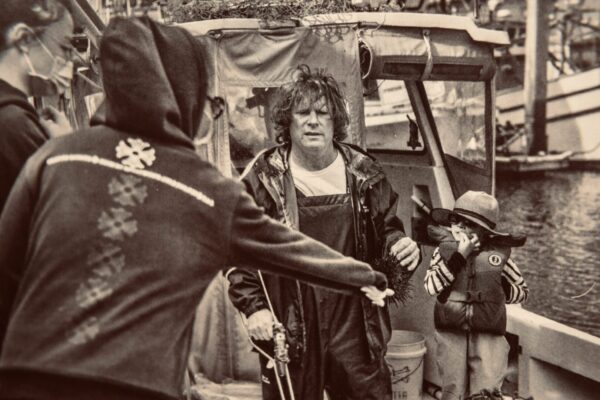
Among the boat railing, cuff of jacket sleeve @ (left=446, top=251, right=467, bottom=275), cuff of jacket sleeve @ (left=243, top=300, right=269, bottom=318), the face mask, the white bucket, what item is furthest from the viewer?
the white bucket

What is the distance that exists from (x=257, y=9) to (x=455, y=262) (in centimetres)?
166

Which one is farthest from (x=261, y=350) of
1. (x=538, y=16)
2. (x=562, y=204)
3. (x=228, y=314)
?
(x=538, y=16)

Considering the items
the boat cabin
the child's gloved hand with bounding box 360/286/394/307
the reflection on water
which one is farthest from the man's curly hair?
the reflection on water

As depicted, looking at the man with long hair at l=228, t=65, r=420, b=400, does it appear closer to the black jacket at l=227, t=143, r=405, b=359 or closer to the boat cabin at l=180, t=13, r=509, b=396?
the black jacket at l=227, t=143, r=405, b=359

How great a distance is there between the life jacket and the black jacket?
0.39m

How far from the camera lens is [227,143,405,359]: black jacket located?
3.44 meters

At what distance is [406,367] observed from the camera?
183 inches

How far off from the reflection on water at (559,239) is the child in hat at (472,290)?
6.05 m

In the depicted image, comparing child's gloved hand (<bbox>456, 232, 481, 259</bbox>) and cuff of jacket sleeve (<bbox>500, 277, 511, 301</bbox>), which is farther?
cuff of jacket sleeve (<bbox>500, 277, 511, 301</bbox>)

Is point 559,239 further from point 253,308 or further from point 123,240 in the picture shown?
point 123,240

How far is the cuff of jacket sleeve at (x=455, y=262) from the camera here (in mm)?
3734

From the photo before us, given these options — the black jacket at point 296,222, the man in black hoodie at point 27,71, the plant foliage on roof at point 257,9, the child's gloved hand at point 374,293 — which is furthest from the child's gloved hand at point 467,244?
the man in black hoodie at point 27,71

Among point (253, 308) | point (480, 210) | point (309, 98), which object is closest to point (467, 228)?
point (480, 210)

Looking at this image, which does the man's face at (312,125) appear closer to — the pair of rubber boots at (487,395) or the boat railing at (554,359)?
the pair of rubber boots at (487,395)
